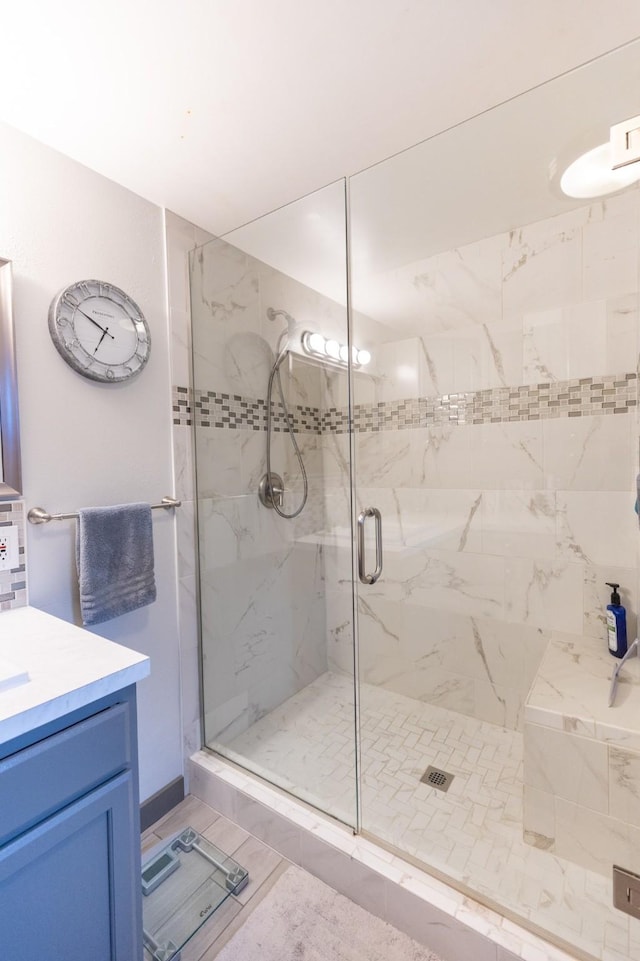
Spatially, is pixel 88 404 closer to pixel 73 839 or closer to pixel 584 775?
pixel 73 839

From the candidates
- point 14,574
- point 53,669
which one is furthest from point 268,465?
point 53,669

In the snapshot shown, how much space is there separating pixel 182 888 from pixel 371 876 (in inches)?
23.2

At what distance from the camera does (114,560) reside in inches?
55.1

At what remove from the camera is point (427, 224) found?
1806mm

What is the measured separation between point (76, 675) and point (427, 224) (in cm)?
198

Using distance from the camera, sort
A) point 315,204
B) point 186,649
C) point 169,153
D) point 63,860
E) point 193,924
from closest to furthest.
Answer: point 63,860 < point 193,924 < point 169,153 < point 315,204 < point 186,649

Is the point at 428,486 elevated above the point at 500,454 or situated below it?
below

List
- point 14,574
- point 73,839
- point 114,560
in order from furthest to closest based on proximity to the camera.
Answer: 1. point 114,560
2. point 14,574
3. point 73,839

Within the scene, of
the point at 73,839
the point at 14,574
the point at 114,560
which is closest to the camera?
the point at 73,839

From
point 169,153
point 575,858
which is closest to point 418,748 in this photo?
Answer: point 575,858

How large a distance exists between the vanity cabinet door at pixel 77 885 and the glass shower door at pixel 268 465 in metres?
0.85

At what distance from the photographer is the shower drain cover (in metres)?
1.62

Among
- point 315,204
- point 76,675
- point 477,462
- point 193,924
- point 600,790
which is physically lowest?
point 193,924

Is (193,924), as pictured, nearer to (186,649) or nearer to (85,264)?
(186,649)
